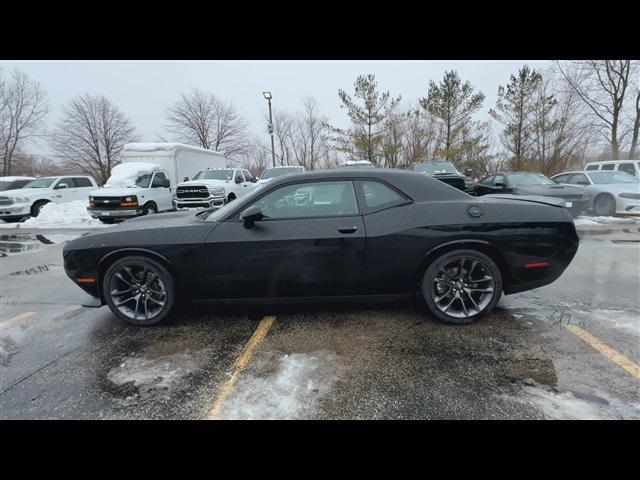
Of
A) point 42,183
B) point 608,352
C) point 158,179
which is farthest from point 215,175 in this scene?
point 608,352

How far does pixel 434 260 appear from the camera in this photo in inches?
121

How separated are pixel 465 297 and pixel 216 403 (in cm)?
242

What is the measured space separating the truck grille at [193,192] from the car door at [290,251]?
27.6ft

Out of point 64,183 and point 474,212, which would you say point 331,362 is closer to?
point 474,212

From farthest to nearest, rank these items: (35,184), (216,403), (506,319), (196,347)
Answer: (35,184), (506,319), (196,347), (216,403)

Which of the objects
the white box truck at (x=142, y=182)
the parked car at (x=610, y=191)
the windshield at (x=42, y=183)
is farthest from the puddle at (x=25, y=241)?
the parked car at (x=610, y=191)

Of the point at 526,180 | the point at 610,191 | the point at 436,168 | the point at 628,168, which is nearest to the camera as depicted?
the point at 526,180

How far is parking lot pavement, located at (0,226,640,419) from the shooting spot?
2.07 metres

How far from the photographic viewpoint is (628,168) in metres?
11.7

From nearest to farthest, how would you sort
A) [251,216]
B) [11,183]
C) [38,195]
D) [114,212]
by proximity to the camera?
[251,216], [114,212], [38,195], [11,183]

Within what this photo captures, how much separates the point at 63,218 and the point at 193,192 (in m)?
5.40
